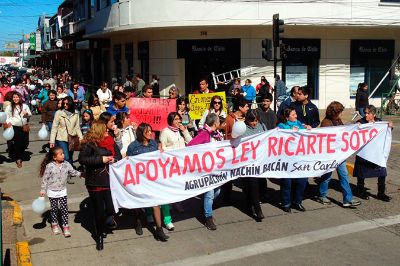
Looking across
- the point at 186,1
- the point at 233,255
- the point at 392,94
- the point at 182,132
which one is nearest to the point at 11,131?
the point at 182,132

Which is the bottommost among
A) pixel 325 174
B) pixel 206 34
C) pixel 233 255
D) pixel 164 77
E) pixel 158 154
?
pixel 233 255

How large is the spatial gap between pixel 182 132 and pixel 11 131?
197 inches

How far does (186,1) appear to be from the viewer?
20406 millimetres

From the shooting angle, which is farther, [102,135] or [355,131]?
[355,131]

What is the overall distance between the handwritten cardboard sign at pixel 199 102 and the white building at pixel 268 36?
31.0 feet

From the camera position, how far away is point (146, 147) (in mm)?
6789

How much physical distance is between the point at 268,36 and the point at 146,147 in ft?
51.5

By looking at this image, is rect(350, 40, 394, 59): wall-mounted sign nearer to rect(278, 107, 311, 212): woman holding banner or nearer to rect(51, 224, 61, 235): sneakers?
rect(278, 107, 311, 212): woman holding banner

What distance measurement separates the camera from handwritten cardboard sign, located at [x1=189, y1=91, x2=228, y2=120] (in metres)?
11.5

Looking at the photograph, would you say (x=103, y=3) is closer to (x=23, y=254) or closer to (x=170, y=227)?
(x=170, y=227)

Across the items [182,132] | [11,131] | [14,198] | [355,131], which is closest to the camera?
[182,132]

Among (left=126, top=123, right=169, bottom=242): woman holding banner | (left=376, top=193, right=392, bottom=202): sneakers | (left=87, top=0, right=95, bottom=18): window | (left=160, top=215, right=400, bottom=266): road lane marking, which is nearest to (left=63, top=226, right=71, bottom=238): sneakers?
(left=126, top=123, right=169, bottom=242): woman holding banner

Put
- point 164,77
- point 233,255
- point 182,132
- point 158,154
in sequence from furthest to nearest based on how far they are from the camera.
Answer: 1. point 164,77
2. point 182,132
3. point 158,154
4. point 233,255

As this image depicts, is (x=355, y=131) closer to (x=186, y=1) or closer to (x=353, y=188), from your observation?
(x=353, y=188)
